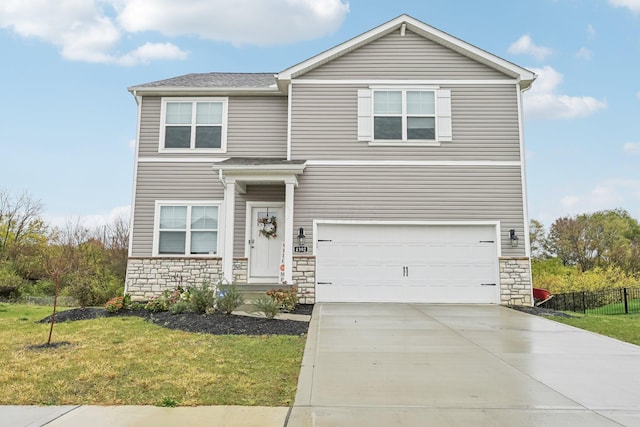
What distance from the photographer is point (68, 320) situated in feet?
28.3

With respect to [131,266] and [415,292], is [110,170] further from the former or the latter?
[415,292]

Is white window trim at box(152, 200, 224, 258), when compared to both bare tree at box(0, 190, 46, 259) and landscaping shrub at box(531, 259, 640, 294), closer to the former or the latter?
bare tree at box(0, 190, 46, 259)

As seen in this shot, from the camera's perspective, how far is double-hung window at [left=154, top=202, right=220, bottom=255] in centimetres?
1229

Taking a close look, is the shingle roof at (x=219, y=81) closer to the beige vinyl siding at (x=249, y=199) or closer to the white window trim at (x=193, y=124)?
the white window trim at (x=193, y=124)

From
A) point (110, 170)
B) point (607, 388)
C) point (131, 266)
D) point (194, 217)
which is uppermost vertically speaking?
point (110, 170)

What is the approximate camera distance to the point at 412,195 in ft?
39.0

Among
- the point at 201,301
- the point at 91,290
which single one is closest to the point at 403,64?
the point at 201,301

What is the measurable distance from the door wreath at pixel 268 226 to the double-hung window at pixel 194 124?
249 centimetres

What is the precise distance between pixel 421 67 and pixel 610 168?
16.0 m

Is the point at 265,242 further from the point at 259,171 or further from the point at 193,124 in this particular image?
the point at 193,124

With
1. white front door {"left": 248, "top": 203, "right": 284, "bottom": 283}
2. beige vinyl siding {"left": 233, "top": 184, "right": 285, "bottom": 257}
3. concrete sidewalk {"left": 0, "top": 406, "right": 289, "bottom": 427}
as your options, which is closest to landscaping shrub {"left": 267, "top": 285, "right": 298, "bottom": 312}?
white front door {"left": 248, "top": 203, "right": 284, "bottom": 283}

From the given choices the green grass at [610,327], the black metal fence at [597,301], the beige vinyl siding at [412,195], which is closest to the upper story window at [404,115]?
the beige vinyl siding at [412,195]

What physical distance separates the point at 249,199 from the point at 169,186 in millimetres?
2398

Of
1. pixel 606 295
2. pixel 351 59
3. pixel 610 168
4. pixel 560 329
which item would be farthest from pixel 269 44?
pixel 610 168
